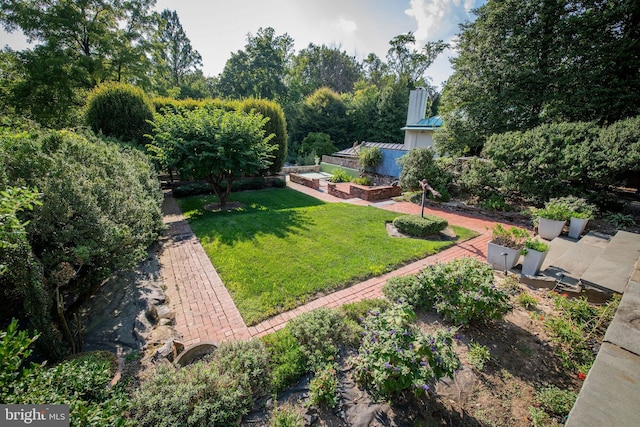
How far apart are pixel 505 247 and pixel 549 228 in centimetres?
278

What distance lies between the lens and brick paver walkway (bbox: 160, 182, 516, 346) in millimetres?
3939

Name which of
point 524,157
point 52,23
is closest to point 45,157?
point 524,157

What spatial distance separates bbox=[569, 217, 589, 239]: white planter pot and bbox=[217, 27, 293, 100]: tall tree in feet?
105

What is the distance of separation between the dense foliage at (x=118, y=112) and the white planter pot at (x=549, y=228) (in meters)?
16.5

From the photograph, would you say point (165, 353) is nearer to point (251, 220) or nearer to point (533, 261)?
point (251, 220)

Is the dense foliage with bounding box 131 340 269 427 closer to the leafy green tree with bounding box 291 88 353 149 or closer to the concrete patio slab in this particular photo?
the concrete patio slab

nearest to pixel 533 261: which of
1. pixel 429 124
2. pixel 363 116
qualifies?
pixel 429 124

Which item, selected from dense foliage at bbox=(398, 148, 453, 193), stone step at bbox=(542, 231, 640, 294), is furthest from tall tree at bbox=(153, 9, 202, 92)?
stone step at bbox=(542, 231, 640, 294)

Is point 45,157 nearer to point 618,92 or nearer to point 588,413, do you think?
point 588,413

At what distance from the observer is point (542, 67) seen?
10.7 m

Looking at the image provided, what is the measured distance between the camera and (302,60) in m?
39.8

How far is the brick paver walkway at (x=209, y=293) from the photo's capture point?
3939 millimetres

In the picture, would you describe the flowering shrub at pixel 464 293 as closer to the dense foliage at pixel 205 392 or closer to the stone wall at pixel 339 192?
the dense foliage at pixel 205 392

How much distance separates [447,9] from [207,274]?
1519 centimetres
